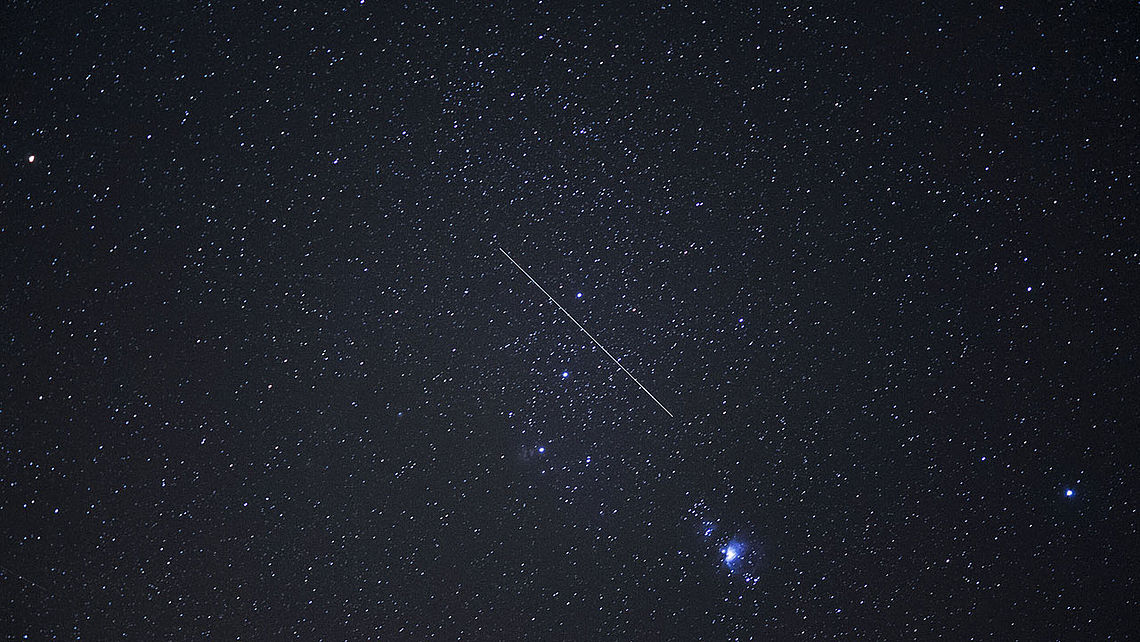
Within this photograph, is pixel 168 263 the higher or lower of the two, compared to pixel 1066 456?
higher

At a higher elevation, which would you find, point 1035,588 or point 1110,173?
point 1110,173

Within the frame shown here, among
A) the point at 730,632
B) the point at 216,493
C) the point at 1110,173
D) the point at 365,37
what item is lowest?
the point at 730,632

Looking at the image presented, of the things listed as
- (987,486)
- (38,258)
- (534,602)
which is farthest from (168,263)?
(987,486)

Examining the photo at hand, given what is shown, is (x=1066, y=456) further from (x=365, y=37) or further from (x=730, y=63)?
(x=365, y=37)

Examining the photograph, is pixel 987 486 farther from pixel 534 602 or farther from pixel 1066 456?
pixel 534 602

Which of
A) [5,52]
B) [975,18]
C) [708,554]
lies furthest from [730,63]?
[5,52]
